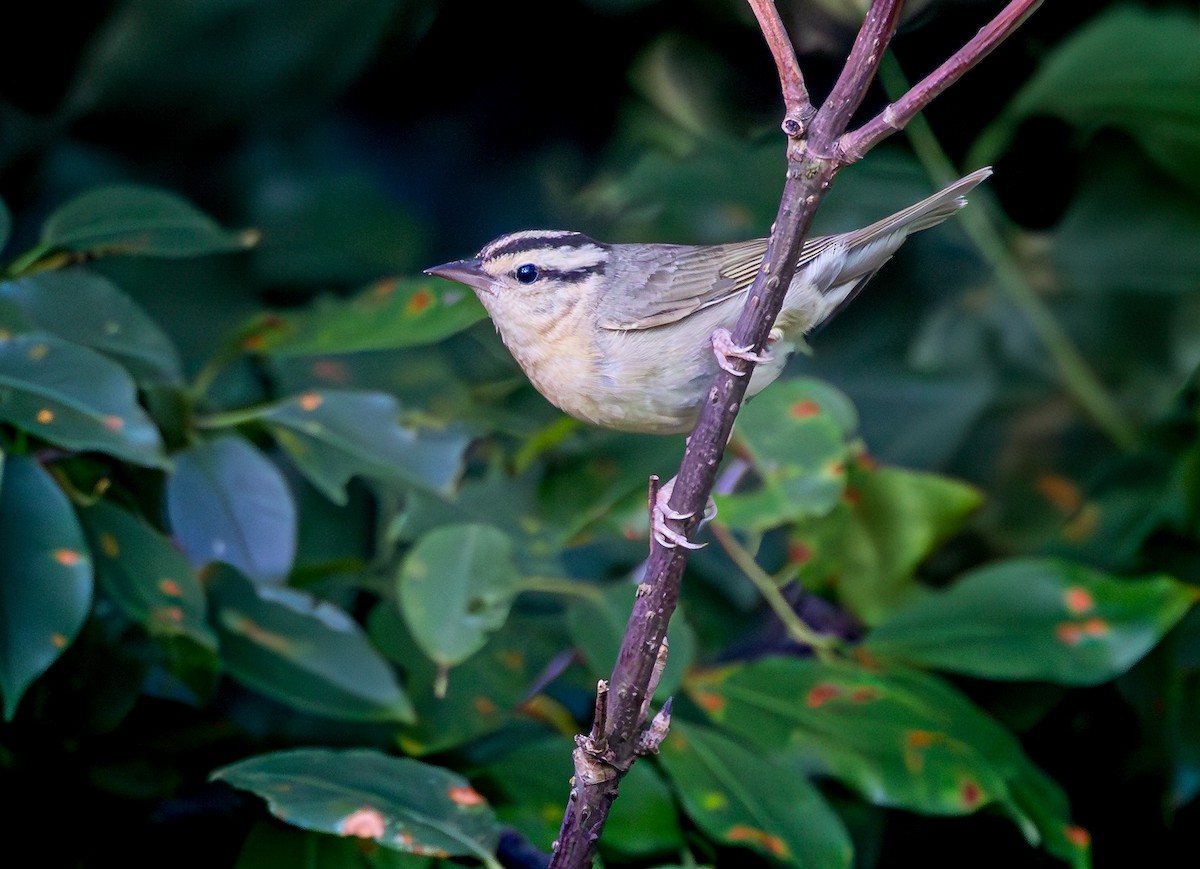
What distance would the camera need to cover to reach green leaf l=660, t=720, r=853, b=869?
1.84 metres

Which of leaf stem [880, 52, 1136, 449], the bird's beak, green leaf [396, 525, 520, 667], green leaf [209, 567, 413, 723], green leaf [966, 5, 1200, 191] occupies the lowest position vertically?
green leaf [209, 567, 413, 723]

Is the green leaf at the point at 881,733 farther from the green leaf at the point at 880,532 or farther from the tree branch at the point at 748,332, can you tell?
the tree branch at the point at 748,332

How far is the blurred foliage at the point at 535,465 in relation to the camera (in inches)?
77.0

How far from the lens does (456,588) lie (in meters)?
1.98

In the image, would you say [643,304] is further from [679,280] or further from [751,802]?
[751,802]

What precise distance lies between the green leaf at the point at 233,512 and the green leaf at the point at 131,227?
1.32 ft

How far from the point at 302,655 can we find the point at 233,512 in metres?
0.27

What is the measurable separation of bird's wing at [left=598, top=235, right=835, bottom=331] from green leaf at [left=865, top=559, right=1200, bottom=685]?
0.76 m

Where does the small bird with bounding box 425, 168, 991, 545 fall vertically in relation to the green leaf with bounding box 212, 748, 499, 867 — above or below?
above

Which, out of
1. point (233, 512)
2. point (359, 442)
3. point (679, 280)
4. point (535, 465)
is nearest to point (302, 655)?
point (233, 512)

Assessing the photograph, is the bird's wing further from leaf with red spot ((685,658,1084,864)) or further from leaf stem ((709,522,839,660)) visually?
leaf with red spot ((685,658,1084,864))

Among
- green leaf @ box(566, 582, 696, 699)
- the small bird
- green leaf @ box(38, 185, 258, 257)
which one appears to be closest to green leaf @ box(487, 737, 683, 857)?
green leaf @ box(566, 582, 696, 699)

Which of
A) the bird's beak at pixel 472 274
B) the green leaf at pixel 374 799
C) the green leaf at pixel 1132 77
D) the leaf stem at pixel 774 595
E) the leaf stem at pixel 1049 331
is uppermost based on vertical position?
the green leaf at pixel 1132 77

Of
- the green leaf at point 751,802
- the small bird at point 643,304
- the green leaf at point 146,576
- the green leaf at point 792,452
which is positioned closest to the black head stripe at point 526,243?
the small bird at point 643,304
